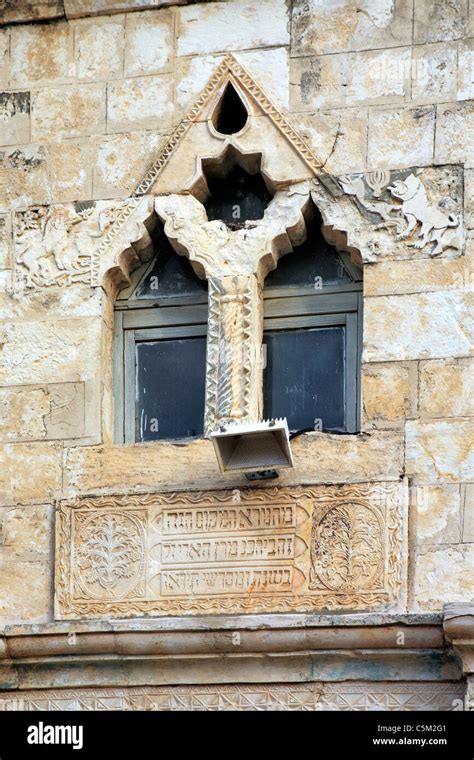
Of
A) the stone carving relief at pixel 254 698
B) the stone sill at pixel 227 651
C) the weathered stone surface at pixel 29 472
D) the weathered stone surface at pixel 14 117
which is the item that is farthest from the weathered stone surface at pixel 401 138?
the stone carving relief at pixel 254 698

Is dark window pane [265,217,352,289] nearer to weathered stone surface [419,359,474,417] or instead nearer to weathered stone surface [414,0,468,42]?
weathered stone surface [419,359,474,417]

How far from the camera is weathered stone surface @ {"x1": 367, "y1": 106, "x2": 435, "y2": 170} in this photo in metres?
13.6

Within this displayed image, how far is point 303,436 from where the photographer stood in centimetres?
1327

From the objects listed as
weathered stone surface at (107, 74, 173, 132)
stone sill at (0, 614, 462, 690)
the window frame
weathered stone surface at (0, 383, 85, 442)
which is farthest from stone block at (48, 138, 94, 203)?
stone sill at (0, 614, 462, 690)

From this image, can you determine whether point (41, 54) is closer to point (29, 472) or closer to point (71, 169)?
point (71, 169)

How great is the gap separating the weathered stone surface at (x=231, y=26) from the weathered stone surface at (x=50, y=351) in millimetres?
1546

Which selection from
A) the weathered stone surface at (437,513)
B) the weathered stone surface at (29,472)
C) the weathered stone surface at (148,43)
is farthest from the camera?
the weathered stone surface at (148,43)

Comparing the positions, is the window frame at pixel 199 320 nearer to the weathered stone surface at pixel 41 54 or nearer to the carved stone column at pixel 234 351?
the carved stone column at pixel 234 351

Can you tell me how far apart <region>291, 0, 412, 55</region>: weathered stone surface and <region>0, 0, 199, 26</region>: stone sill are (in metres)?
0.62

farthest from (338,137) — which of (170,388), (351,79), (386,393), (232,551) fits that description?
(232,551)

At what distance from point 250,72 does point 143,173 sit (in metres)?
0.73

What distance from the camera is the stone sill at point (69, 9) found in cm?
1423

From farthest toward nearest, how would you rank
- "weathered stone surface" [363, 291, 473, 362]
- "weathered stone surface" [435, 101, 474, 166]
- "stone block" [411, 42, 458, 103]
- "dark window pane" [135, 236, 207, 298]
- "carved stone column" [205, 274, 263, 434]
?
"dark window pane" [135, 236, 207, 298]
"stone block" [411, 42, 458, 103]
"weathered stone surface" [435, 101, 474, 166]
"carved stone column" [205, 274, 263, 434]
"weathered stone surface" [363, 291, 473, 362]
